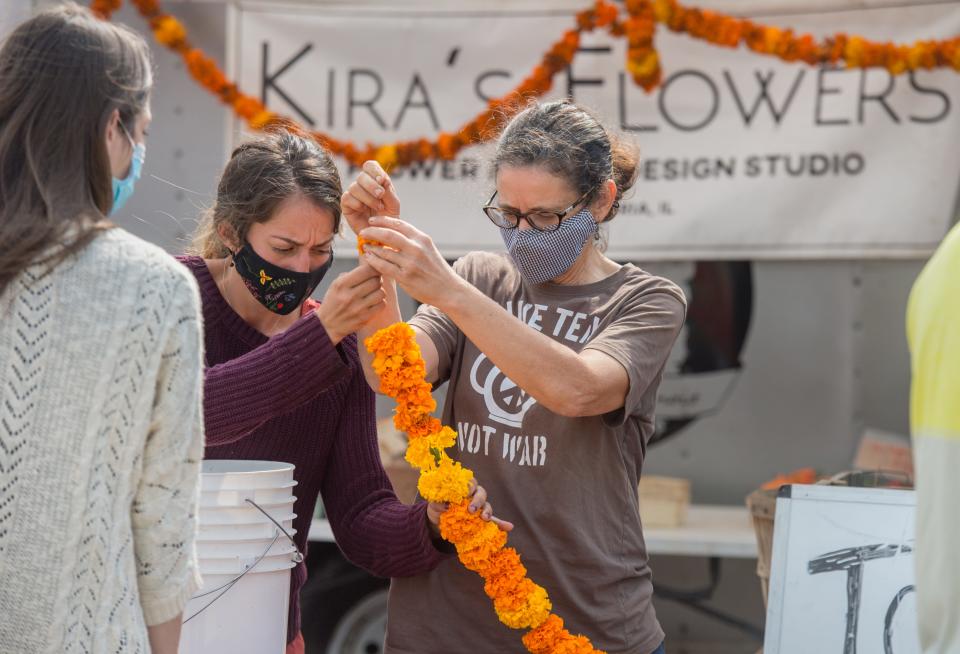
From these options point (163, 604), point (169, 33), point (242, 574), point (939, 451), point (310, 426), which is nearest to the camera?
point (939, 451)

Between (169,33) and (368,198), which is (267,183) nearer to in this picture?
(368,198)

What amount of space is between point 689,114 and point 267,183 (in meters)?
2.79

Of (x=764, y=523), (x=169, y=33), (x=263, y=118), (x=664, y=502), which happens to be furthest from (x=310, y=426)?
(x=169, y=33)

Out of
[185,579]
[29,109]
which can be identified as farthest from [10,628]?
[29,109]

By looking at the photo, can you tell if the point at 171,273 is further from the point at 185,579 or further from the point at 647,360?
the point at 647,360

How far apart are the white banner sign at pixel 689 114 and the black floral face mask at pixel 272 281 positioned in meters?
2.54

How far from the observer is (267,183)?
8.57 ft

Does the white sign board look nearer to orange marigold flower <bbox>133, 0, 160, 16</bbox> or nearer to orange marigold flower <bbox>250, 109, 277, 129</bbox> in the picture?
orange marigold flower <bbox>250, 109, 277, 129</bbox>

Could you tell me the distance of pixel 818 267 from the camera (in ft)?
16.8

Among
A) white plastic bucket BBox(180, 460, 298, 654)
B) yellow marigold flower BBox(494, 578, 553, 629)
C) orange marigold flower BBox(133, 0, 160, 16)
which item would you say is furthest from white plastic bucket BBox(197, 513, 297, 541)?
orange marigold flower BBox(133, 0, 160, 16)

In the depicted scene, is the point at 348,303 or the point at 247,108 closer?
the point at 348,303

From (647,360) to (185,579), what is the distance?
43.9 inches

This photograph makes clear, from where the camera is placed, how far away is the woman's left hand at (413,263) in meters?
2.31

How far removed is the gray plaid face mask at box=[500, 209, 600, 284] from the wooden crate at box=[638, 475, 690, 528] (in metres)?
2.50
